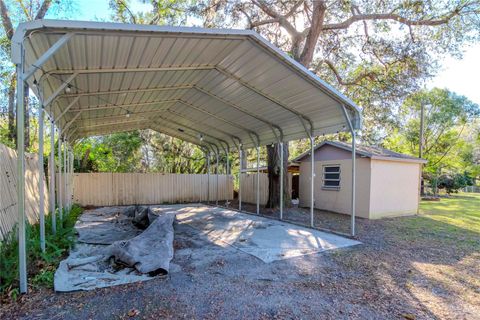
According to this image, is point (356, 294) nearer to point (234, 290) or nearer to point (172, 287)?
point (234, 290)

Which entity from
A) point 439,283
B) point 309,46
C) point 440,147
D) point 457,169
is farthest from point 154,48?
point 457,169

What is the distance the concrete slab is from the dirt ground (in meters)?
0.32

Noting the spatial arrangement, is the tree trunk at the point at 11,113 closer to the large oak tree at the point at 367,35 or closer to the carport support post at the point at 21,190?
the large oak tree at the point at 367,35

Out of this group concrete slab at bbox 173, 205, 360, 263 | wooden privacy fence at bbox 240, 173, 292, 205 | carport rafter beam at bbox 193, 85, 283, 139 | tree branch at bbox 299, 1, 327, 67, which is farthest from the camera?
wooden privacy fence at bbox 240, 173, 292, 205

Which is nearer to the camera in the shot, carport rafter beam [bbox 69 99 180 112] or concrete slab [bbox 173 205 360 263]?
concrete slab [bbox 173 205 360 263]

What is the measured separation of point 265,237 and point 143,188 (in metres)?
8.01

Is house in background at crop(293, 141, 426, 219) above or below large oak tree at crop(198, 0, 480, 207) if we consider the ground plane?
below

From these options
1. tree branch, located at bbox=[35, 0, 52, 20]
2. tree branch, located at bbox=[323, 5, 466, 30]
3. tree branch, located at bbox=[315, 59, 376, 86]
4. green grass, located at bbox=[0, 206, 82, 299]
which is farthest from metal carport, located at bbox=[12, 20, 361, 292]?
tree branch, located at bbox=[323, 5, 466, 30]

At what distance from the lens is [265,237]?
6039 millimetres

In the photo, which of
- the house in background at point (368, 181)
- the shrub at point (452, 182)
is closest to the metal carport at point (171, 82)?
the house in background at point (368, 181)

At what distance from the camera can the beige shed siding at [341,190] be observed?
8648 mm

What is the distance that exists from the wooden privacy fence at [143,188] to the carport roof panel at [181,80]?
109 inches

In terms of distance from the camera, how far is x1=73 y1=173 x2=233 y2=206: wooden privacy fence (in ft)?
37.7

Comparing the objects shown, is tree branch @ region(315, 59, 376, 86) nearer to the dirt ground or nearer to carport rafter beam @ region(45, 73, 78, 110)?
the dirt ground
